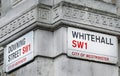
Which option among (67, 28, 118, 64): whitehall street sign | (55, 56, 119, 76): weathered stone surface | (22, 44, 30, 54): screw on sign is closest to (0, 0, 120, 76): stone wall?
(55, 56, 119, 76): weathered stone surface

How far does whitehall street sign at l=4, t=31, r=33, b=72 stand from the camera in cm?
1677

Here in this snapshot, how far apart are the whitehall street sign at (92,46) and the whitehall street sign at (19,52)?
1119 mm

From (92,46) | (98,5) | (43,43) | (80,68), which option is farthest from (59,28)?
(98,5)

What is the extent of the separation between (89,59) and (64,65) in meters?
0.81

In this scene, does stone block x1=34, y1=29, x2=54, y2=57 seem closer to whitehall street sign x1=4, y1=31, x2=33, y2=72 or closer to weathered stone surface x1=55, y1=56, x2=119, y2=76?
whitehall street sign x1=4, y1=31, x2=33, y2=72

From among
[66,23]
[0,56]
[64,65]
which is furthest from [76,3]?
[0,56]

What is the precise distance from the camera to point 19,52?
17.2 m

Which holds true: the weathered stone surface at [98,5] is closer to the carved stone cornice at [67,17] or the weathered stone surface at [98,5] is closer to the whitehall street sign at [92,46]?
the carved stone cornice at [67,17]

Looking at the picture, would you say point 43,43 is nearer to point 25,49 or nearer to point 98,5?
point 25,49

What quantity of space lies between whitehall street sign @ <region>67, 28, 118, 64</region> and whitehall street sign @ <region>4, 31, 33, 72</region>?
1.12m

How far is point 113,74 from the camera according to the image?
17016 mm

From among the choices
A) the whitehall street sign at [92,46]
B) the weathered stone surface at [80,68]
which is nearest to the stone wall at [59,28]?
the weathered stone surface at [80,68]

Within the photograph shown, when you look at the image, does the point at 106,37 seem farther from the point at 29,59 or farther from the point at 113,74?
the point at 29,59

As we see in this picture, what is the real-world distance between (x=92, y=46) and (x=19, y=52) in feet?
6.63
